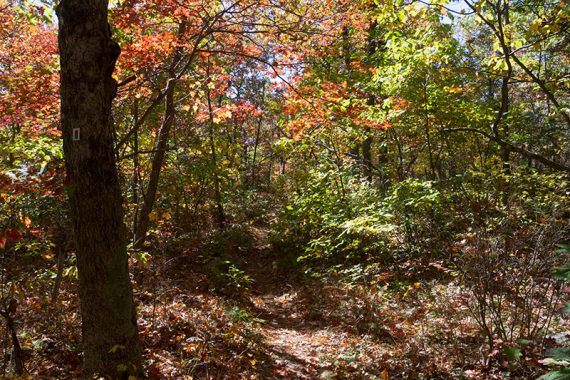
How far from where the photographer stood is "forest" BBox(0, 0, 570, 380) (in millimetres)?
3434

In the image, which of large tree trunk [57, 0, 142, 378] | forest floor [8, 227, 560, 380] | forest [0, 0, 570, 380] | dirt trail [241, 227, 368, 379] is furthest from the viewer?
dirt trail [241, 227, 368, 379]

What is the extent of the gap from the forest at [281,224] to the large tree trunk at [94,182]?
0.02m

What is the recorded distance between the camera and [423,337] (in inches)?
204

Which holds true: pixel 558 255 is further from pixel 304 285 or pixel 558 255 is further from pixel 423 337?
pixel 304 285

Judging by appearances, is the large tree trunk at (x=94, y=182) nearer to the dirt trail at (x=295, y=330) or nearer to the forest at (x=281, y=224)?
the forest at (x=281, y=224)

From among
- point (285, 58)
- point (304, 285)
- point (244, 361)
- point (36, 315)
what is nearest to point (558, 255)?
point (244, 361)

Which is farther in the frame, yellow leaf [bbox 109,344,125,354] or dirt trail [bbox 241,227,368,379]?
dirt trail [bbox 241,227,368,379]

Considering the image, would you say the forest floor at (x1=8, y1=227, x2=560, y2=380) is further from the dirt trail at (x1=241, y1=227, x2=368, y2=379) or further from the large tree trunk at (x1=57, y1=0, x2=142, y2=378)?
the large tree trunk at (x1=57, y1=0, x2=142, y2=378)

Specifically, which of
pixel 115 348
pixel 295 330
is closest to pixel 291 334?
pixel 295 330

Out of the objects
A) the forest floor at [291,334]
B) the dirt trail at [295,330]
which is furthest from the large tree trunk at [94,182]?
the dirt trail at [295,330]

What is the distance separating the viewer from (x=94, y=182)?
327cm

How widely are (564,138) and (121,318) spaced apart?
1238cm

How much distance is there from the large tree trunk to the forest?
0.05 ft

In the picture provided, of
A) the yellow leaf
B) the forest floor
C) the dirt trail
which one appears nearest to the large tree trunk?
the yellow leaf
